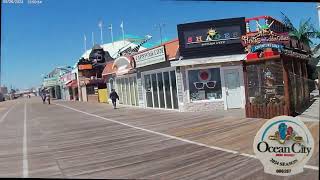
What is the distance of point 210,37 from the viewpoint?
13.6 meters

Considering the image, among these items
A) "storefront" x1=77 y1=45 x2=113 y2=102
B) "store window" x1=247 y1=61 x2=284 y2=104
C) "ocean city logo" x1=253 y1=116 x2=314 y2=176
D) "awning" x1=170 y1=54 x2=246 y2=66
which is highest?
"awning" x1=170 y1=54 x2=246 y2=66

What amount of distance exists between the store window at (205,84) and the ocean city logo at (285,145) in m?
13.1

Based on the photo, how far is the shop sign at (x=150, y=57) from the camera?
18.9m

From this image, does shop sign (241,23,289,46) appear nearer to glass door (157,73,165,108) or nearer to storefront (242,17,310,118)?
storefront (242,17,310,118)

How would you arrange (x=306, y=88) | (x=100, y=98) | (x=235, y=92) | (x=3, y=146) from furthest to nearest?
(x=100, y=98) < (x=235, y=92) < (x=3, y=146) < (x=306, y=88)

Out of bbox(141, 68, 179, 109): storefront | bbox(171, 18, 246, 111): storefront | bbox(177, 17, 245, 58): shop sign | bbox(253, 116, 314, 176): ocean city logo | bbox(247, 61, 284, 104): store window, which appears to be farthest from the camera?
bbox(141, 68, 179, 109): storefront

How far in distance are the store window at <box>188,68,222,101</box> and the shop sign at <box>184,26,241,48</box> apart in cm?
166

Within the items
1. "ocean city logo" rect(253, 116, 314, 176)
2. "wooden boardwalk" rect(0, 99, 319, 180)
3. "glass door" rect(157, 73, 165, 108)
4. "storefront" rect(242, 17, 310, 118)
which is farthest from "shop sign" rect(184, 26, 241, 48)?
"ocean city logo" rect(253, 116, 314, 176)

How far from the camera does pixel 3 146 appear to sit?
11.8 metres

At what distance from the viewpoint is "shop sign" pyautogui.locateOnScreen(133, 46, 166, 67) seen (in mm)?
18859

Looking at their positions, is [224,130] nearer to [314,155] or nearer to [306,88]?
[306,88]

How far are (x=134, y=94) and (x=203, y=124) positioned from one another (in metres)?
13.6

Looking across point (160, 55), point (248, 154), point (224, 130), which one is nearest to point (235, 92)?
point (160, 55)

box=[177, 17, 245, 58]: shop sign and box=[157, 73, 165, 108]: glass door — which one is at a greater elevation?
A: box=[177, 17, 245, 58]: shop sign
